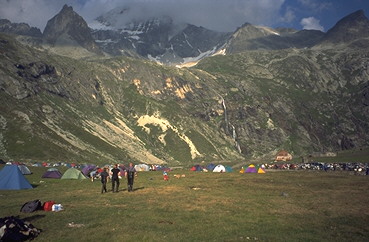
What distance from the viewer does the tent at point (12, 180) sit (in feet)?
137

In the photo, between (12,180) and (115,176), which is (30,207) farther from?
(12,180)

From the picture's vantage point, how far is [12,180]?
42375mm

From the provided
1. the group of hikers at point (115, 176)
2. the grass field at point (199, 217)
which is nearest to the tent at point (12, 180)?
the grass field at point (199, 217)

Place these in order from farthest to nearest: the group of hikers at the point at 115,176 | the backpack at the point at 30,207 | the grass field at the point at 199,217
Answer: the group of hikers at the point at 115,176
the backpack at the point at 30,207
the grass field at the point at 199,217

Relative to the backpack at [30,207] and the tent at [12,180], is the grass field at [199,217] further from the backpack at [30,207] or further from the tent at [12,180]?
the tent at [12,180]

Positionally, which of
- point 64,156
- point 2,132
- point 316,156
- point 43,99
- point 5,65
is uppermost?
point 5,65

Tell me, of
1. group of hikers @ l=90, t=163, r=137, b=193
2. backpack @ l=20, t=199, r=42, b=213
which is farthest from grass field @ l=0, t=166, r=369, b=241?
group of hikers @ l=90, t=163, r=137, b=193

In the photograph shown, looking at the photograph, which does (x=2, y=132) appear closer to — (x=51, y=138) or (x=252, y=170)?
(x=51, y=138)

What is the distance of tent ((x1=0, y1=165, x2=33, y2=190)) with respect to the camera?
41.9m

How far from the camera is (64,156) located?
465 feet

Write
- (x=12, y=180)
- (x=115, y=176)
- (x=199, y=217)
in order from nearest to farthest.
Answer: (x=199, y=217) < (x=115, y=176) < (x=12, y=180)

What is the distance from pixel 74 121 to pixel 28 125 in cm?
3506

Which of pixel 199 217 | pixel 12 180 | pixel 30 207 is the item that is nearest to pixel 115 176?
pixel 30 207

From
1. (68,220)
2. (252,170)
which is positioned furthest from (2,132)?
(68,220)
